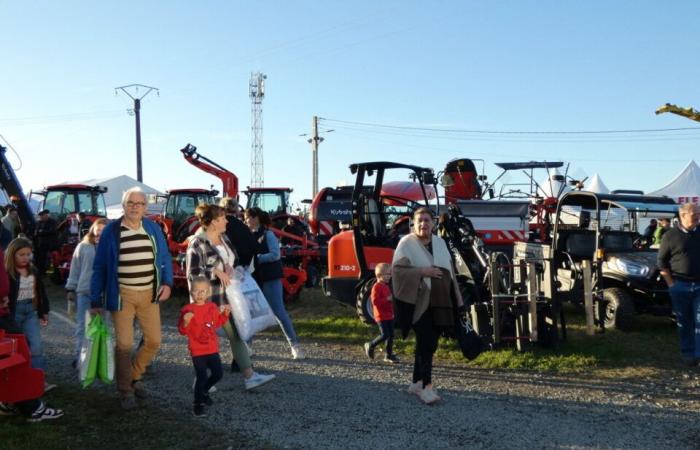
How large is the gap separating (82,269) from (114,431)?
7.94 ft

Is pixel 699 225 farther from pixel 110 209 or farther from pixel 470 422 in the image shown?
pixel 110 209

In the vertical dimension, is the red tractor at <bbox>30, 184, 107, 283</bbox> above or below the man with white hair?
above

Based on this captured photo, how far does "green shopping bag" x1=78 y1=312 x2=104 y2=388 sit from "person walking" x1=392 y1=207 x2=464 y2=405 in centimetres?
251

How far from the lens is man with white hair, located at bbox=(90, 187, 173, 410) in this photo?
17.0 ft

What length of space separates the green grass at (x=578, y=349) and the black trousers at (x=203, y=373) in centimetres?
290

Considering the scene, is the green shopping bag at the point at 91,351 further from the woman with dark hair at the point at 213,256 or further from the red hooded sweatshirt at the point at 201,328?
the woman with dark hair at the point at 213,256

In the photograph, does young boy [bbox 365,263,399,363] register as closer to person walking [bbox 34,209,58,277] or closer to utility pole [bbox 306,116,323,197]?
person walking [bbox 34,209,58,277]

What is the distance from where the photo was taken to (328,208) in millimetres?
16172

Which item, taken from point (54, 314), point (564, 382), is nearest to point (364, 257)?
point (564, 382)

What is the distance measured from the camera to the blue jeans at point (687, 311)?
669 cm

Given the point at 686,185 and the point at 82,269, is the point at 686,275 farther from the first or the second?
the point at 686,185

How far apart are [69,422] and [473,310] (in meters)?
4.52

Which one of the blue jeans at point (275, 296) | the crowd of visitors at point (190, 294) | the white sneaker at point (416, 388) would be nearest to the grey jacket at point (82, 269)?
the crowd of visitors at point (190, 294)

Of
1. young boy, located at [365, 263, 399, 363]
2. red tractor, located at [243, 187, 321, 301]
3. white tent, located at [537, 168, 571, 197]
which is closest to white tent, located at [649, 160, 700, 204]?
white tent, located at [537, 168, 571, 197]
